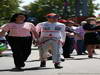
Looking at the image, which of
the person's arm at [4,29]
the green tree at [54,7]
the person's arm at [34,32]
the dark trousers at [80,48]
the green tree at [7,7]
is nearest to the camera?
the person's arm at [4,29]

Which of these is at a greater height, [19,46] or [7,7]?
[7,7]

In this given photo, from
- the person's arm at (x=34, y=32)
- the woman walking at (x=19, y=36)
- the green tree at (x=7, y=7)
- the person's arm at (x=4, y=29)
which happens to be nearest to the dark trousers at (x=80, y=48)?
the person's arm at (x=34, y=32)

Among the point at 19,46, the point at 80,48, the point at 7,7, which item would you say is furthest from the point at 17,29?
the point at 7,7

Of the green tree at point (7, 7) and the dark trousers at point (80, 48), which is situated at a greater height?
the green tree at point (7, 7)

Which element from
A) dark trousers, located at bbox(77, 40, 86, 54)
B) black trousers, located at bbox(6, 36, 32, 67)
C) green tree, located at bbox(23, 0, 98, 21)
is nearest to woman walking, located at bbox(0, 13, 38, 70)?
black trousers, located at bbox(6, 36, 32, 67)

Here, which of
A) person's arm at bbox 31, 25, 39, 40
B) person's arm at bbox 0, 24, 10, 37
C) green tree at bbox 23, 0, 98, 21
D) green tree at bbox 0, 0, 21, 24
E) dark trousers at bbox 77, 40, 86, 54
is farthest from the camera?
green tree at bbox 23, 0, 98, 21

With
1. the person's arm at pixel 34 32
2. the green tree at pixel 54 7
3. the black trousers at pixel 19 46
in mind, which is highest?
the person's arm at pixel 34 32

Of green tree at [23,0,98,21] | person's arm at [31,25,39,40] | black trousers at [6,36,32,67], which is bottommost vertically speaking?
green tree at [23,0,98,21]

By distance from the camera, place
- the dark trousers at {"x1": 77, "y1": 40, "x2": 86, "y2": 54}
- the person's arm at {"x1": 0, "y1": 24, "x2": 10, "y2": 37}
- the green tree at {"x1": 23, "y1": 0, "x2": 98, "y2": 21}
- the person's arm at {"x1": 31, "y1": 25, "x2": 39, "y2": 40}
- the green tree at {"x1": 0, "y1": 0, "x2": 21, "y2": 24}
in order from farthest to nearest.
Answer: the green tree at {"x1": 23, "y1": 0, "x2": 98, "y2": 21} → the green tree at {"x1": 0, "y1": 0, "x2": 21, "y2": 24} → the dark trousers at {"x1": 77, "y1": 40, "x2": 86, "y2": 54} → the person's arm at {"x1": 31, "y1": 25, "x2": 39, "y2": 40} → the person's arm at {"x1": 0, "y1": 24, "x2": 10, "y2": 37}

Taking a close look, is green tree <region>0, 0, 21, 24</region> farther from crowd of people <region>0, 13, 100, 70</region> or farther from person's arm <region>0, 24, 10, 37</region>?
person's arm <region>0, 24, 10, 37</region>

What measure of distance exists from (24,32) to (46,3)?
242 feet

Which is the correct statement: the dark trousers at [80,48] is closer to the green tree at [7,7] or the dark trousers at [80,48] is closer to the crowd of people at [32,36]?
the crowd of people at [32,36]

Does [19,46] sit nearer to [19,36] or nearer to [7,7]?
[19,36]

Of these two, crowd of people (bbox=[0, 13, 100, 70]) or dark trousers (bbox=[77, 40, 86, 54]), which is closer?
Result: crowd of people (bbox=[0, 13, 100, 70])
